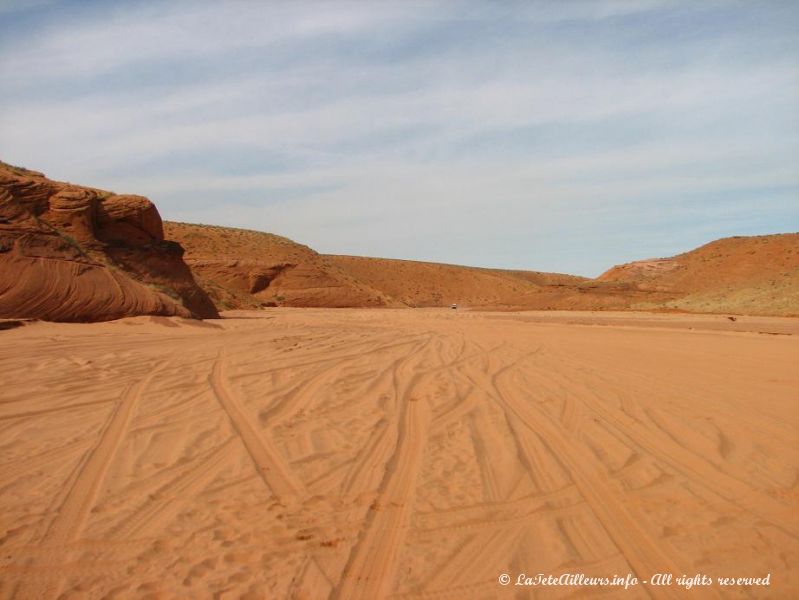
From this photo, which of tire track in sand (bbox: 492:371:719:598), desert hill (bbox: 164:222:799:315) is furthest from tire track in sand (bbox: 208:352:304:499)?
desert hill (bbox: 164:222:799:315)

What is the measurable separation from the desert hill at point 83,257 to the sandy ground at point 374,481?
4.58m

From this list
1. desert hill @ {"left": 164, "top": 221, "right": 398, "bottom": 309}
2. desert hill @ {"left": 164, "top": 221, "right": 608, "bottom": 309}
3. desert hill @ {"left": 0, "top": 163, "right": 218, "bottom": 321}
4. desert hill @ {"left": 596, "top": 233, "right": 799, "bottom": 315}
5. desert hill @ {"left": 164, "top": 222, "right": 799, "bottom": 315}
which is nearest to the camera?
desert hill @ {"left": 0, "top": 163, "right": 218, "bottom": 321}

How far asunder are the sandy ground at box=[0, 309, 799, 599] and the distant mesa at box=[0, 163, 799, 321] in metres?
5.22

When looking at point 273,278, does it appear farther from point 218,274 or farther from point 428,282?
point 428,282

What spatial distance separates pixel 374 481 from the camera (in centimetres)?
397

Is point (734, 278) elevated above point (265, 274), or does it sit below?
below

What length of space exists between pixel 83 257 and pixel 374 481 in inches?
503

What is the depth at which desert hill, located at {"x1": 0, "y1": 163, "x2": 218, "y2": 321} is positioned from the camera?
1193cm

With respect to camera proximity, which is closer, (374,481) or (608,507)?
(608,507)

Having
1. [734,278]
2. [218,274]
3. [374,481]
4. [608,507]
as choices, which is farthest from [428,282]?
[608,507]

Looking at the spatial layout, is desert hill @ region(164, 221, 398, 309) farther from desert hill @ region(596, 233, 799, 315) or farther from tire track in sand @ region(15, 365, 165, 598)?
tire track in sand @ region(15, 365, 165, 598)

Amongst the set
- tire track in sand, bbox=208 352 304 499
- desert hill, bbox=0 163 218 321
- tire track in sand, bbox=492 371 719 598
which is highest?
desert hill, bbox=0 163 218 321

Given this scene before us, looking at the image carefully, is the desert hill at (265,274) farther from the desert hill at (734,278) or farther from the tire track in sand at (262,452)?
the tire track in sand at (262,452)

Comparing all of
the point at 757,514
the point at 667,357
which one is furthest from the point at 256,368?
→ the point at 667,357
